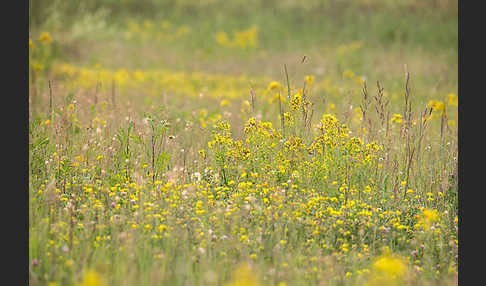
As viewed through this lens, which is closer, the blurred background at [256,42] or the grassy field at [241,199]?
the grassy field at [241,199]

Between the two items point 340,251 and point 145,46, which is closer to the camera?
point 340,251

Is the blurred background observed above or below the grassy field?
above

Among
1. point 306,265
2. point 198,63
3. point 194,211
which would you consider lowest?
point 306,265

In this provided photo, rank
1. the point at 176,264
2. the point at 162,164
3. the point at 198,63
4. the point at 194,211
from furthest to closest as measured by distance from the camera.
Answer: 1. the point at 198,63
2. the point at 162,164
3. the point at 194,211
4. the point at 176,264

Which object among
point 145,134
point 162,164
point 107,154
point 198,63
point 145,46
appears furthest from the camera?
point 145,46

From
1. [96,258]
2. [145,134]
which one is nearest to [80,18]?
[145,134]

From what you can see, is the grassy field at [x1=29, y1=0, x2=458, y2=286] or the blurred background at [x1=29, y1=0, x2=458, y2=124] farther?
the blurred background at [x1=29, y1=0, x2=458, y2=124]

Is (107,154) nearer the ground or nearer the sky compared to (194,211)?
nearer the sky

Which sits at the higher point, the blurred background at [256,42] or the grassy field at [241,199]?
the blurred background at [256,42]

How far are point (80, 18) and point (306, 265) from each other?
10657 mm

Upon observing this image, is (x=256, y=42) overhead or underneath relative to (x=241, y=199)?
overhead

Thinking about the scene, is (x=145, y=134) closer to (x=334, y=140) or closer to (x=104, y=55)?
(x=334, y=140)

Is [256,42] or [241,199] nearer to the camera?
[241,199]

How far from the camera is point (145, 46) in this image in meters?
14.7
